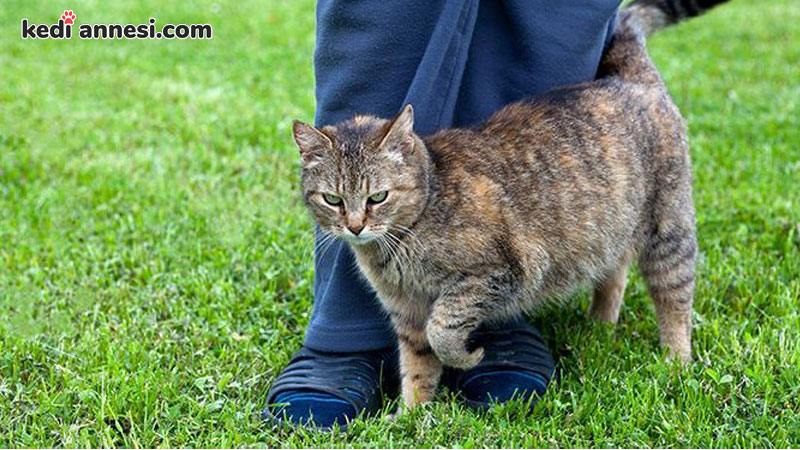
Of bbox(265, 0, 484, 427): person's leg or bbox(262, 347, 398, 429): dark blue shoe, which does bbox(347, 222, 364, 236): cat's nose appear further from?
bbox(262, 347, 398, 429): dark blue shoe

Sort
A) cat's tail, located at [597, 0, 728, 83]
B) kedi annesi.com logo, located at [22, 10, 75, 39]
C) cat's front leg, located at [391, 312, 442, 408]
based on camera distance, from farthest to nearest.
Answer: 1. kedi annesi.com logo, located at [22, 10, 75, 39]
2. cat's tail, located at [597, 0, 728, 83]
3. cat's front leg, located at [391, 312, 442, 408]

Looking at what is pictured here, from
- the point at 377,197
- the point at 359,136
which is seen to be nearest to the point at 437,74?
the point at 359,136

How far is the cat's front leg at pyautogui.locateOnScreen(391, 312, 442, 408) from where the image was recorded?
11.0 ft

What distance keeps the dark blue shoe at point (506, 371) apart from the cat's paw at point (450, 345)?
128 mm

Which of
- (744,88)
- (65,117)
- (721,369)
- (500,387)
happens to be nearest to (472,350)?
(500,387)

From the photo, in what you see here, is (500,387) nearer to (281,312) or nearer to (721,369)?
(721,369)

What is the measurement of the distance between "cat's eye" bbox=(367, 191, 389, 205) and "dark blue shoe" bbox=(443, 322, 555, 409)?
0.68 meters

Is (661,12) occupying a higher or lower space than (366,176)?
higher

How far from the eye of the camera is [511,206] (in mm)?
3248

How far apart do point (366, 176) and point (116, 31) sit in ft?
19.9

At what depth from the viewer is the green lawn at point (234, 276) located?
309 centimetres

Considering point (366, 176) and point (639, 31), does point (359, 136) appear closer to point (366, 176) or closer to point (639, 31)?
point (366, 176)

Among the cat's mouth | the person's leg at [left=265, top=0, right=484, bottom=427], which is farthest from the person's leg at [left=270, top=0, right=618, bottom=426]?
the cat's mouth

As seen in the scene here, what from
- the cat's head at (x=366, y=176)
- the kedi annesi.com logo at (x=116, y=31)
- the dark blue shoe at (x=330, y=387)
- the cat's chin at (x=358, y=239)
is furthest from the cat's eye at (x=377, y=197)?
the kedi annesi.com logo at (x=116, y=31)
